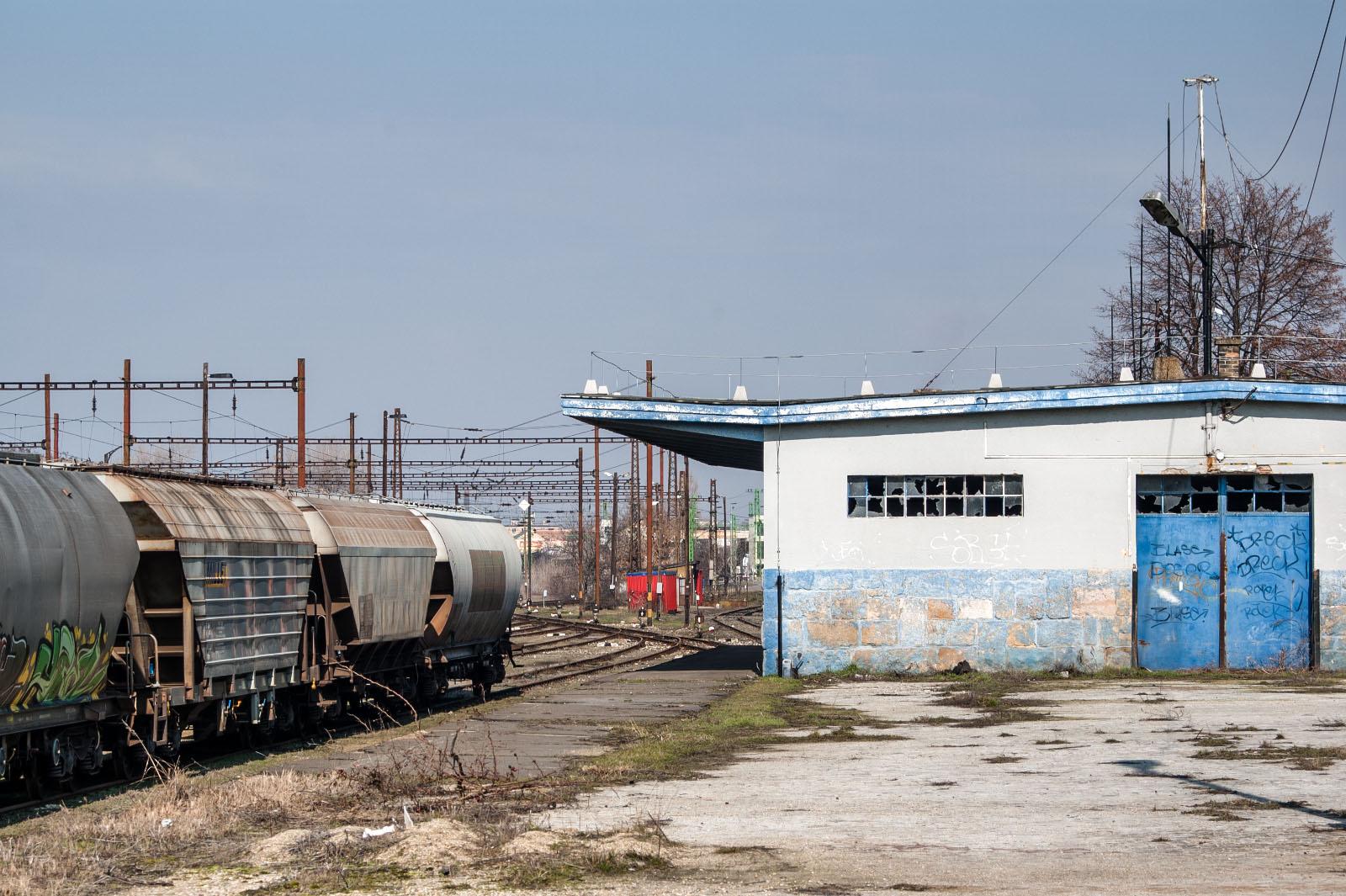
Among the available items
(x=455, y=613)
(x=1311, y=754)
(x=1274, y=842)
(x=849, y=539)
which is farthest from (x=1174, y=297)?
(x=1274, y=842)

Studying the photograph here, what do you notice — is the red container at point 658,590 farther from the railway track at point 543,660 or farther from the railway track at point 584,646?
the railway track at point 584,646

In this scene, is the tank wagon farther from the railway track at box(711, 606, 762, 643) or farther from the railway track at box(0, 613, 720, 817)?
the railway track at box(711, 606, 762, 643)

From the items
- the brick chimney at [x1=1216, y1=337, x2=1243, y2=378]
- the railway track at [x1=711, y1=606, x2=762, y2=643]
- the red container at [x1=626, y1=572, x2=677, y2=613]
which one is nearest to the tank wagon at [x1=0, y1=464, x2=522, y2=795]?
the brick chimney at [x1=1216, y1=337, x2=1243, y2=378]

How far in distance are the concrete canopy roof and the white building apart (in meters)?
0.05

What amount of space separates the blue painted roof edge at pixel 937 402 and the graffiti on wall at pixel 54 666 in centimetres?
1514

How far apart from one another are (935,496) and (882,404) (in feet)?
7.04

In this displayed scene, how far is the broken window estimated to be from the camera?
27828 mm

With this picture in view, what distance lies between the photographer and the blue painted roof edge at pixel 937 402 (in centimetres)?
2694

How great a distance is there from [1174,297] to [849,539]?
27145 millimetres

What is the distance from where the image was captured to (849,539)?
92.0 ft

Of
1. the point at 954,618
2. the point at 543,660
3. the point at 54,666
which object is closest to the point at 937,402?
the point at 954,618

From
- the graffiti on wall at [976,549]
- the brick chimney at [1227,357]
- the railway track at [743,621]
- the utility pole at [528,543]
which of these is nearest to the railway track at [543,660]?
the railway track at [743,621]

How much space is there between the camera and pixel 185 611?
52.3 feet

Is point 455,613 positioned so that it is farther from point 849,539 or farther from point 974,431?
point 974,431
